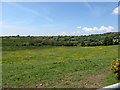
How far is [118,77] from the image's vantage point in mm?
6344

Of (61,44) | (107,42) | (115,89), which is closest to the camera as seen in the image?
(115,89)

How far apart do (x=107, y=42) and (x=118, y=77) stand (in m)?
51.7

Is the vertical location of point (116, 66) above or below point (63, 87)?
above

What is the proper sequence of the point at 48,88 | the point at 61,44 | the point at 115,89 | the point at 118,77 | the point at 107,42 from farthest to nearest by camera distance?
the point at 61,44, the point at 107,42, the point at 118,77, the point at 48,88, the point at 115,89

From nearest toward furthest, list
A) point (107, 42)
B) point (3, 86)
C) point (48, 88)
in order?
point (48, 88) → point (3, 86) → point (107, 42)

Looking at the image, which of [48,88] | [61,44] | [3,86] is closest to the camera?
[48,88]

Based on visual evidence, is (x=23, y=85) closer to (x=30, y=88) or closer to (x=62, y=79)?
(x=30, y=88)

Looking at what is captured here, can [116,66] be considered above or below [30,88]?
above

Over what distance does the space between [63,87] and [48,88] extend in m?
0.59

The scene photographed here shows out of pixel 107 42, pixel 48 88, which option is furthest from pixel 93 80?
pixel 107 42

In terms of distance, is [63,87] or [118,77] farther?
[118,77]

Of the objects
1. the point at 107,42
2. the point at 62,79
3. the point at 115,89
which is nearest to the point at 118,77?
the point at 62,79

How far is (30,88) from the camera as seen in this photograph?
566cm

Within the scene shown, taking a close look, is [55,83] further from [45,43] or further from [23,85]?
[45,43]
